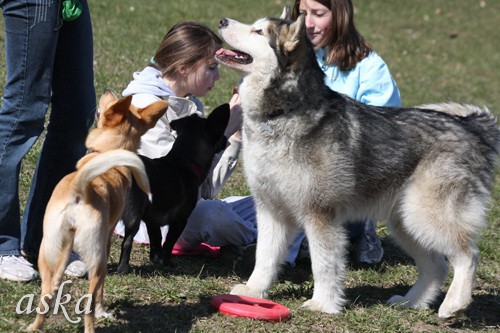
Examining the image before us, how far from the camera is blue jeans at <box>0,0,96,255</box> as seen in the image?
14.2 ft

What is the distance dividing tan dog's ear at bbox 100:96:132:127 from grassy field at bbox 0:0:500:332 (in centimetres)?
102

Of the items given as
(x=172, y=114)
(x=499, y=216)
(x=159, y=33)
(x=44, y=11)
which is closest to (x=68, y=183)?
(x=44, y=11)

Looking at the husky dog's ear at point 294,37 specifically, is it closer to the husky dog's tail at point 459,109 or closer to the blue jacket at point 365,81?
the husky dog's tail at point 459,109

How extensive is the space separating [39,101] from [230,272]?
180 centimetres

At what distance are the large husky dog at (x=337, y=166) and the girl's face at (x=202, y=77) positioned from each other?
871 mm

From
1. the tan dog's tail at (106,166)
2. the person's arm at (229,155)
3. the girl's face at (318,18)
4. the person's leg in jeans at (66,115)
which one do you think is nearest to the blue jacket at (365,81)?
the girl's face at (318,18)

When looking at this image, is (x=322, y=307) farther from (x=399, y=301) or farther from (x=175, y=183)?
(x=175, y=183)

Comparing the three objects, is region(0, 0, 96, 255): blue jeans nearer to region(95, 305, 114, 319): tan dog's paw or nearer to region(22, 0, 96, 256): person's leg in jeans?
region(22, 0, 96, 256): person's leg in jeans

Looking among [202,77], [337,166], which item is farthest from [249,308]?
[202,77]

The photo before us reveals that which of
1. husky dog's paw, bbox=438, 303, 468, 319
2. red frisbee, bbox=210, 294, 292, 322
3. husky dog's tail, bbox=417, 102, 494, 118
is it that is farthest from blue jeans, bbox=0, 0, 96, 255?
husky dog's paw, bbox=438, 303, 468, 319

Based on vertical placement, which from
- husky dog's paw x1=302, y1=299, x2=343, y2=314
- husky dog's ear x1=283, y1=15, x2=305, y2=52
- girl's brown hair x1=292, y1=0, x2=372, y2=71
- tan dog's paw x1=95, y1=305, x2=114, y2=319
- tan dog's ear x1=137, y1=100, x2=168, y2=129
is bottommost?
husky dog's paw x1=302, y1=299, x2=343, y2=314

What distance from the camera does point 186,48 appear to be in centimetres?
566

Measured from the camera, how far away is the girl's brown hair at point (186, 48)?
222 inches

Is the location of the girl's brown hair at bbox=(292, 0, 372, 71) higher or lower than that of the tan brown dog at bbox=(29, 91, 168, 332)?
higher
